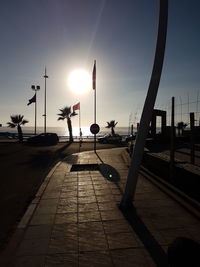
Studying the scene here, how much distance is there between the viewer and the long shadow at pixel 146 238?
11.7 feet

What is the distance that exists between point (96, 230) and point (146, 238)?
97 centimetres

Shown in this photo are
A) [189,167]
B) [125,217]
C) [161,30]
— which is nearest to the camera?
[125,217]

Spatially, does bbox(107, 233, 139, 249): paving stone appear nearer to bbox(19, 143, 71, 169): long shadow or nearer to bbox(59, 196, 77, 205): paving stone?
bbox(59, 196, 77, 205): paving stone

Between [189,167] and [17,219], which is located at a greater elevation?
[189,167]

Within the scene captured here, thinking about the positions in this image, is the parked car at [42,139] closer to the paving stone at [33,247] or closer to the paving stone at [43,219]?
the paving stone at [43,219]

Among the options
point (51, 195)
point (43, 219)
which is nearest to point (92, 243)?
point (43, 219)

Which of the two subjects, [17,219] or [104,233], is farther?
[17,219]

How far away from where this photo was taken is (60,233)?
451 cm

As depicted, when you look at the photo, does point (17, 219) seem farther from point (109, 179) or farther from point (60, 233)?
point (109, 179)

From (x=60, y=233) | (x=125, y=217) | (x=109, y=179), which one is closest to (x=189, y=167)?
(x=125, y=217)

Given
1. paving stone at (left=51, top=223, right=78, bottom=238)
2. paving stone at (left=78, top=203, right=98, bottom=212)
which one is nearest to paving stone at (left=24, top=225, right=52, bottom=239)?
paving stone at (left=51, top=223, right=78, bottom=238)

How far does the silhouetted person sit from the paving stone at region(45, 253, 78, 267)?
1.37 metres

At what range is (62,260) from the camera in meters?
3.56

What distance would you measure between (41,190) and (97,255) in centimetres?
451
